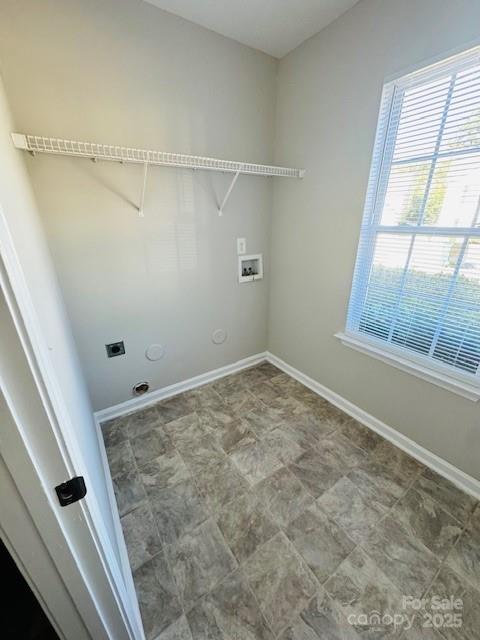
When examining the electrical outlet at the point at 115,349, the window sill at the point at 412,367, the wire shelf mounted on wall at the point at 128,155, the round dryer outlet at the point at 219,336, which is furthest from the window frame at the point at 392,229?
the electrical outlet at the point at 115,349

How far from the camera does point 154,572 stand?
3.78 ft

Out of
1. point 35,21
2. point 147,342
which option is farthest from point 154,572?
point 35,21

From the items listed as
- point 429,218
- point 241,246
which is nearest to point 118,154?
point 241,246

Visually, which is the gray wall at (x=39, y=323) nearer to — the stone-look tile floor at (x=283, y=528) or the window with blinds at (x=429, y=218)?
the stone-look tile floor at (x=283, y=528)

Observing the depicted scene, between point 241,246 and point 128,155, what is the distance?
3.47 feet

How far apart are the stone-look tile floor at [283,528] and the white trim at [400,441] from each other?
52 mm

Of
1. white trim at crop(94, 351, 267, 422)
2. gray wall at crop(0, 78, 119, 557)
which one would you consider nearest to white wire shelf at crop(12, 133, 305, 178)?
gray wall at crop(0, 78, 119, 557)

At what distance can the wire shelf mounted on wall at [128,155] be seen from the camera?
4.18ft

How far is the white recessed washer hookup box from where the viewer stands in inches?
92.3

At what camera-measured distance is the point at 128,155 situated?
4.98 ft

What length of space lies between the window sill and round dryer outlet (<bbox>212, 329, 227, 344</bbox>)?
3.31ft

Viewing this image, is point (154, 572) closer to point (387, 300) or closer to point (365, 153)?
point (387, 300)

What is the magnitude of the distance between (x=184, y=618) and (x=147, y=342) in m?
1.53

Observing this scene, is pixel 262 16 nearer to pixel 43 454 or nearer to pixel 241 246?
pixel 241 246
